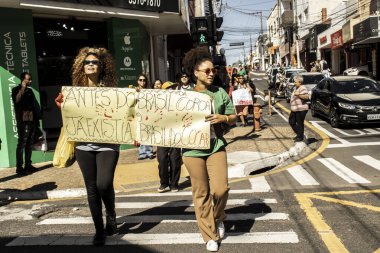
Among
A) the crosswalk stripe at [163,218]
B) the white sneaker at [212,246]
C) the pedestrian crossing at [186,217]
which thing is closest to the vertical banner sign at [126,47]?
the pedestrian crossing at [186,217]

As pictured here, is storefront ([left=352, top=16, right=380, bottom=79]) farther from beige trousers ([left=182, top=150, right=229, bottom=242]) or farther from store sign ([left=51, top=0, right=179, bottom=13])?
beige trousers ([left=182, top=150, right=229, bottom=242])

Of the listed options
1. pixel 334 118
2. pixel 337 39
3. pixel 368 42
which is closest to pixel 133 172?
pixel 334 118

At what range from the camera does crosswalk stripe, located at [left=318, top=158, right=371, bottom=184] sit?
23.5 feet

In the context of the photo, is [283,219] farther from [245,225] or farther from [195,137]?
[195,137]

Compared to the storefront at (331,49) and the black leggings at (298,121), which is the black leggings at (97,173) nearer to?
the black leggings at (298,121)

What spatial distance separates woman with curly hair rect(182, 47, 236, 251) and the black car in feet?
31.9

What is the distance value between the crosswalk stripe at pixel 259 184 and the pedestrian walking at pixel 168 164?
1249 millimetres

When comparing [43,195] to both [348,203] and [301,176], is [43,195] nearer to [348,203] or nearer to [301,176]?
[301,176]

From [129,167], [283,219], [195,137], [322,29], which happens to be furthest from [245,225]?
[322,29]

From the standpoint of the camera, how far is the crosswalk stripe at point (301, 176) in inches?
285

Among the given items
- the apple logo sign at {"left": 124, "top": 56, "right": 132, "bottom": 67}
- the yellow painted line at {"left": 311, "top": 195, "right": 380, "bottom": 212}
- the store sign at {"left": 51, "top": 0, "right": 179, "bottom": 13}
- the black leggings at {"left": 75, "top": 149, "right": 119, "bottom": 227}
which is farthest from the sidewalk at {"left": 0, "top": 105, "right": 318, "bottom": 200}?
the store sign at {"left": 51, "top": 0, "right": 179, "bottom": 13}

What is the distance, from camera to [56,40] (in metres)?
11.5

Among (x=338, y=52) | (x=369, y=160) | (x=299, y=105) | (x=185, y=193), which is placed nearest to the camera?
(x=185, y=193)

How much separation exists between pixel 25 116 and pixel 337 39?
32.3 meters
